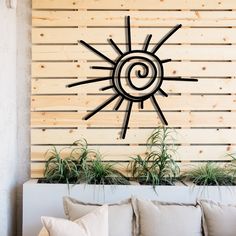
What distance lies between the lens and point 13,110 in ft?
10.1

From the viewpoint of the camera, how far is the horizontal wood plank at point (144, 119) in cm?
323

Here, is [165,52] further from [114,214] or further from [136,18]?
[114,214]

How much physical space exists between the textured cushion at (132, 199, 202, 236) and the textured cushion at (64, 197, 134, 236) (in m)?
0.08

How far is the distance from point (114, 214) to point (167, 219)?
408mm

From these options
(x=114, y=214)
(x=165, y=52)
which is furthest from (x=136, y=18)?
(x=114, y=214)

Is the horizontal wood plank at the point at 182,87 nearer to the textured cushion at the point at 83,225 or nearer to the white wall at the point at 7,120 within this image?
the white wall at the point at 7,120

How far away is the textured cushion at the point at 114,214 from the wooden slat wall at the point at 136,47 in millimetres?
731

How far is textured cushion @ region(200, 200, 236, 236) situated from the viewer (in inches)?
98.3

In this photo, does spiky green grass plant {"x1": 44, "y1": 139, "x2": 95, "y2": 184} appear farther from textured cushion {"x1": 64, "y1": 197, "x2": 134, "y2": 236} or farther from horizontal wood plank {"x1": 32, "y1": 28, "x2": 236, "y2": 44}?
horizontal wood plank {"x1": 32, "y1": 28, "x2": 236, "y2": 44}

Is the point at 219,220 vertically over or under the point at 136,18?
under

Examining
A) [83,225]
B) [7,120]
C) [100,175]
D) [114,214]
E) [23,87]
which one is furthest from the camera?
[23,87]

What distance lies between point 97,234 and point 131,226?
381 mm

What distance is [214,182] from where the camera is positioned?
3025mm

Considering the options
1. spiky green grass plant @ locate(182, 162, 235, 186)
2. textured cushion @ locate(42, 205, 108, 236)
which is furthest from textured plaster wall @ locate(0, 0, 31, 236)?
spiky green grass plant @ locate(182, 162, 235, 186)
